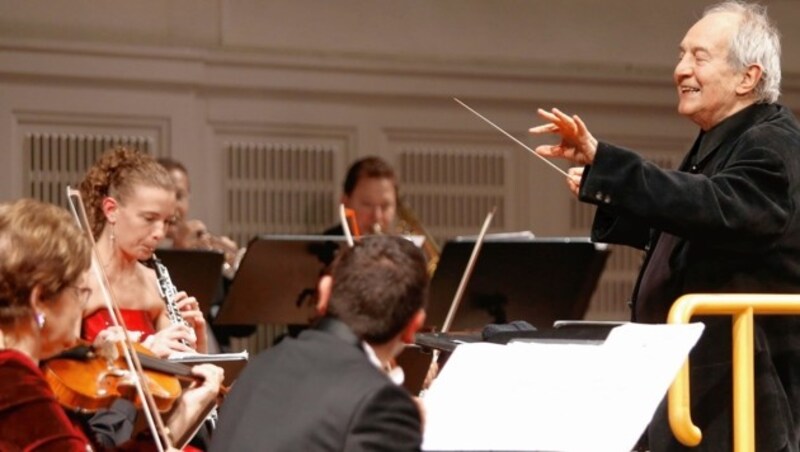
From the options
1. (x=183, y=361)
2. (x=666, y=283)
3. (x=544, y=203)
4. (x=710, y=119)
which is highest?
(x=710, y=119)

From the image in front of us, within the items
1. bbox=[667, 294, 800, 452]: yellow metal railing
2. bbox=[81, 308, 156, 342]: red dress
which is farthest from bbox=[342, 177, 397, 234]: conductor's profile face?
bbox=[667, 294, 800, 452]: yellow metal railing

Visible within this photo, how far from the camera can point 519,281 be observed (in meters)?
5.29

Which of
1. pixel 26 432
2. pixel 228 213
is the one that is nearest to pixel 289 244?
pixel 228 213

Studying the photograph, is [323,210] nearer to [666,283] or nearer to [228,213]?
[228,213]

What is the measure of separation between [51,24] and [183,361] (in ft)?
11.2

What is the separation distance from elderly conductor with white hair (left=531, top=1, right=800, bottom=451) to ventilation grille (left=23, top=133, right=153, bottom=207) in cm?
359

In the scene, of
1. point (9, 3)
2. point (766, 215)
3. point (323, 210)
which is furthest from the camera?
point (323, 210)

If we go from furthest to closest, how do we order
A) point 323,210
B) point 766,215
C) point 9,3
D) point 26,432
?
point 323,210, point 9,3, point 766,215, point 26,432

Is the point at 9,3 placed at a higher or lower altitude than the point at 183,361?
higher

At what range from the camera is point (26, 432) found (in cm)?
258

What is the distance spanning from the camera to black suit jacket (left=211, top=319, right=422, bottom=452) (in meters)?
2.16

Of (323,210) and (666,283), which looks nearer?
(666,283)

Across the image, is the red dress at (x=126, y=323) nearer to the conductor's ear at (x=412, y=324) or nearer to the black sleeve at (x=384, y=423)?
the conductor's ear at (x=412, y=324)

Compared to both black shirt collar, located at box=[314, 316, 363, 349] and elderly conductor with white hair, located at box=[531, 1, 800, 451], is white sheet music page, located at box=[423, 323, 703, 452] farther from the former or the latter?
elderly conductor with white hair, located at box=[531, 1, 800, 451]
